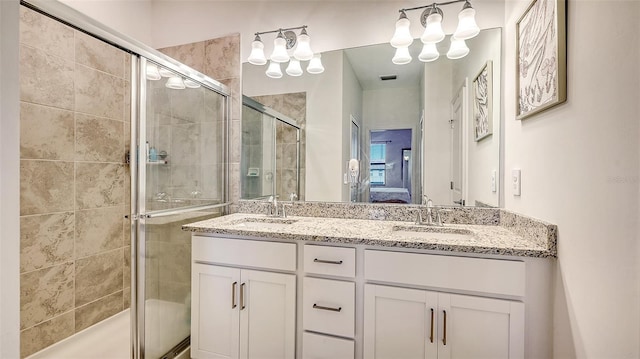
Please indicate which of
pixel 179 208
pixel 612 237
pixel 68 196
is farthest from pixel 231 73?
pixel 612 237

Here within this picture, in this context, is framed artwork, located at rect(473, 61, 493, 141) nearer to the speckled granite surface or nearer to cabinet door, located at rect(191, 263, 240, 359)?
the speckled granite surface

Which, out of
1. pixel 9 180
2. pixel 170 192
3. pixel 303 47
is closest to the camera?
pixel 9 180

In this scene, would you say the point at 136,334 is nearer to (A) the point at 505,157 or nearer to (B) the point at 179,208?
(B) the point at 179,208

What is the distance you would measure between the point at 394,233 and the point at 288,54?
144 cm

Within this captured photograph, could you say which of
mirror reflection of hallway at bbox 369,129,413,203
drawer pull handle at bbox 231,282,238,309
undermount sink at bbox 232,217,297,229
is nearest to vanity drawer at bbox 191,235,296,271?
drawer pull handle at bbox 231,282,238,309

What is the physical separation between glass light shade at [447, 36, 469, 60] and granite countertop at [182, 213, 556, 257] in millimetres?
1006

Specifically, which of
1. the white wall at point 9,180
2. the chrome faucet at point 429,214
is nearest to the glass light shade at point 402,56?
the chrome faucet at point 429,214

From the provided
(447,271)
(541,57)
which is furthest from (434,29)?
(447,271)

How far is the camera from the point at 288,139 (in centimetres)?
209

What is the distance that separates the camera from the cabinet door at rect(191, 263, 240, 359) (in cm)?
153

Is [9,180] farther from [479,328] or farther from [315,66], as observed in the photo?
[315,66]

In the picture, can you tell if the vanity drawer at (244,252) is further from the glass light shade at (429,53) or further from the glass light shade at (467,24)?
the glass light shade at (467,24)

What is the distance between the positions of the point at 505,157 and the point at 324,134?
108 cm

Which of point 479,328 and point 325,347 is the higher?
point 479,328
